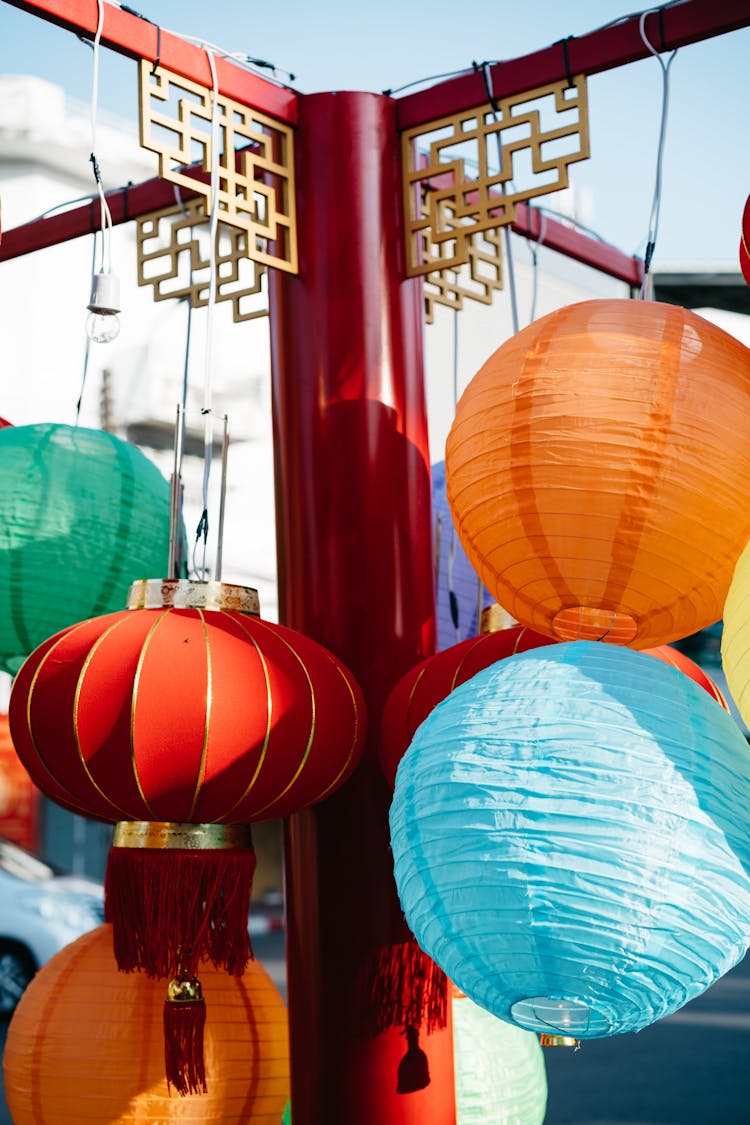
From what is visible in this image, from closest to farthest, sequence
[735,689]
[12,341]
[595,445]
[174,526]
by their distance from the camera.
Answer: [735,689]
[595,445]
[174,526]
[12,341]

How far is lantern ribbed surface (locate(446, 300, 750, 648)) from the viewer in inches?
53.2

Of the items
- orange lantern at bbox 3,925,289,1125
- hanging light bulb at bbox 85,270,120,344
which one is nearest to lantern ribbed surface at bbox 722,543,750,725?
orange lantern at bbox 3,925,289,1125

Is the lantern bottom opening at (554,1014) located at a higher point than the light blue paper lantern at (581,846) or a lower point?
lower

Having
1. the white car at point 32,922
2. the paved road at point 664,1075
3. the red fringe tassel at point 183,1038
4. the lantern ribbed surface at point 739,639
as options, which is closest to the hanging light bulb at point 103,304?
the red fringe tassel at point 183,1038

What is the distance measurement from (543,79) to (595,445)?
800mm

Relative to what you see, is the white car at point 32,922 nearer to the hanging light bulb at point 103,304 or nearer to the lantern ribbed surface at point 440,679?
the hanging light bulb at point 103,304

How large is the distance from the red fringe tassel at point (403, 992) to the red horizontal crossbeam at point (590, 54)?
1.31 meters

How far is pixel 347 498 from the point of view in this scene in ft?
6.57

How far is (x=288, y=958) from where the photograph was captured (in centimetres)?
197

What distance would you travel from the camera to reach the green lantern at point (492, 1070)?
1985 mm

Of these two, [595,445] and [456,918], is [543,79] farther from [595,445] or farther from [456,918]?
[456,918]

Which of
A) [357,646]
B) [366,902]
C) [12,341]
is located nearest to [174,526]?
[357,646]

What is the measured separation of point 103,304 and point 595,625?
0.99 m

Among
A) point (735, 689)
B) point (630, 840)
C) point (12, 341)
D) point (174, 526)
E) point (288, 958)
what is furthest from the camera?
point (12, 341)
